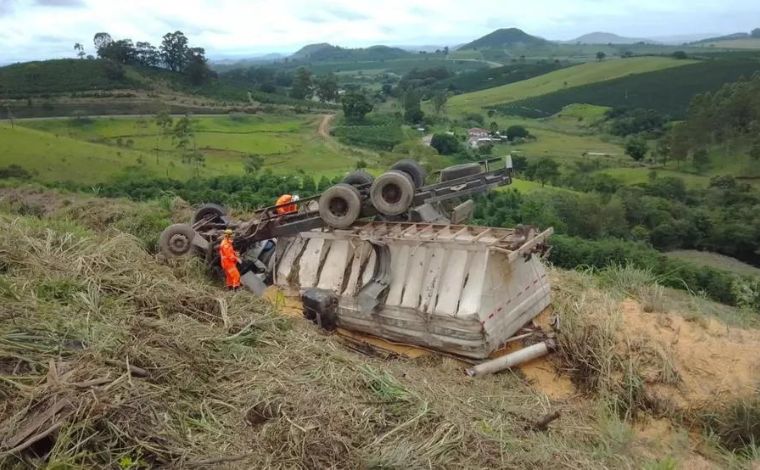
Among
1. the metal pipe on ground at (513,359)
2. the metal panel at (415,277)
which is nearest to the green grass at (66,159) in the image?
the metal panel at (415,277)

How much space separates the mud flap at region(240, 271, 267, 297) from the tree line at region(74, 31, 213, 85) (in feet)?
231

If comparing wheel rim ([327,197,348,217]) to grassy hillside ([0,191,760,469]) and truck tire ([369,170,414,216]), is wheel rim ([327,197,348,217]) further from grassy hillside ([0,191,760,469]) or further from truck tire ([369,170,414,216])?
grassy hillside ([0,191,760,469])

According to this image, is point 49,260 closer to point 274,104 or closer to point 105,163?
point 105,163

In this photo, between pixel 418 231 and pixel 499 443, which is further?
pixel 418 231

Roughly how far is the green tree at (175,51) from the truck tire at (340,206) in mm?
73875

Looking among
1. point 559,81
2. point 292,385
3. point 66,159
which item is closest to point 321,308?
point 292,385

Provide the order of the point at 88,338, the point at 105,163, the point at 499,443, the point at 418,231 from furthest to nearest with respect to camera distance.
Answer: the point at 105,163
the point at 418,231
the point at 88,338
the point at 499,443

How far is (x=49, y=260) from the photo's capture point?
714cm

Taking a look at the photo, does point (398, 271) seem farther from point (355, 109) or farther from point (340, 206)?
point (355, 109)

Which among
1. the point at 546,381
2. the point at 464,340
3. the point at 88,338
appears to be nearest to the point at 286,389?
the point at 88,338

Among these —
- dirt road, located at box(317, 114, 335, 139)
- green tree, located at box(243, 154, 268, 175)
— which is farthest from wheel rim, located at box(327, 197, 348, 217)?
dirt road, located at box(317, 114, 335, 139)

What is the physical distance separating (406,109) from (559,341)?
66.2 m

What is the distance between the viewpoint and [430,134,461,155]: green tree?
151 ft

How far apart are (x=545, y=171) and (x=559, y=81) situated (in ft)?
200
